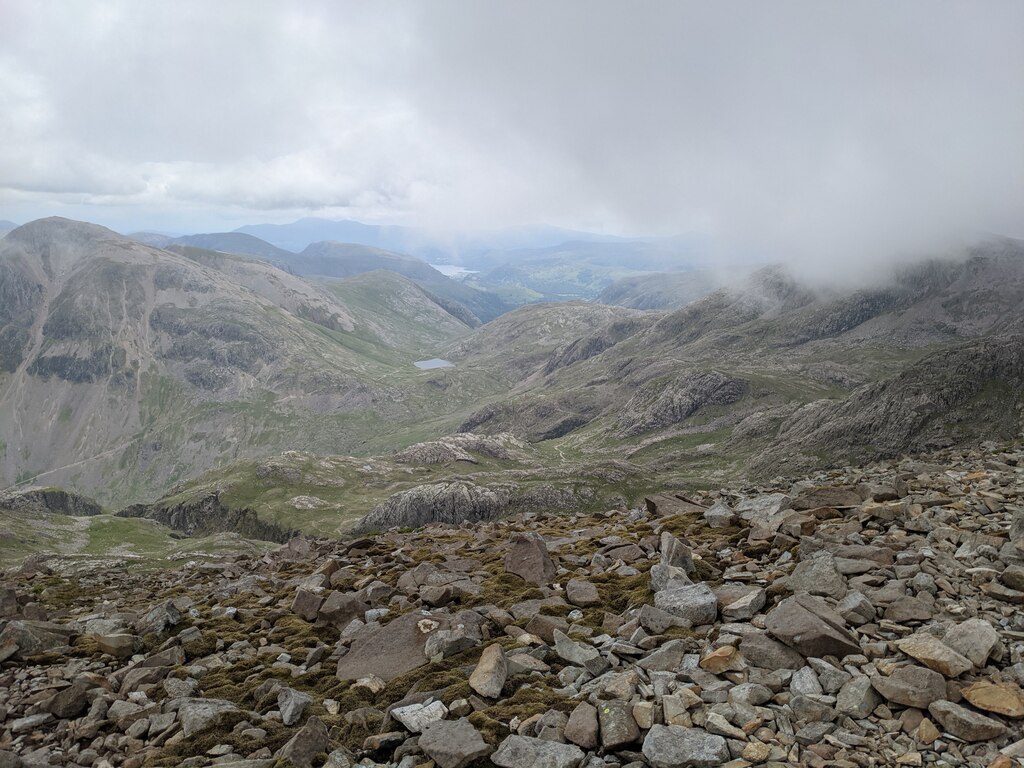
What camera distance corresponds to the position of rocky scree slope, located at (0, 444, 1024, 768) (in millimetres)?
11469

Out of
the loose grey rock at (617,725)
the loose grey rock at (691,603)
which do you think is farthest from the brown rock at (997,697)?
the loose grey rock at (617,725)

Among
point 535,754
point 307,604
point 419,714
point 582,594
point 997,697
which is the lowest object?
point 307,604

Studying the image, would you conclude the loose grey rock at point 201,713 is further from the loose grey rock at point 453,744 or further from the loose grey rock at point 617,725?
the loose grey rock at point 617,725

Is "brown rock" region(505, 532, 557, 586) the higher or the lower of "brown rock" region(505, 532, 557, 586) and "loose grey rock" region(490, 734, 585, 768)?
the lower

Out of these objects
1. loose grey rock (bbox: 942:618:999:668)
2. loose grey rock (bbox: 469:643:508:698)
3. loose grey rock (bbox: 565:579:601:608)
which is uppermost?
Answer: loose grey rock (bbox: 942:618:999:668)

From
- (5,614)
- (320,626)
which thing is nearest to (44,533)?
(5,614)

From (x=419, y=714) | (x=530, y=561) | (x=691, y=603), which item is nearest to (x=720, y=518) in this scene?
(x=530, y=561)

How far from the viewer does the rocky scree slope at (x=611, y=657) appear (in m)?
11.5

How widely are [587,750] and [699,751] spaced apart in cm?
236

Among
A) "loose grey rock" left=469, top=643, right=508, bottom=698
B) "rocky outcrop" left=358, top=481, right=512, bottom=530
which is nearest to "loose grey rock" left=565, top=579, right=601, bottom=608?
"loose grey rock" left=469, top=643, right=508, bottom=698

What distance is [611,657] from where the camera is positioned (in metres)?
15.3

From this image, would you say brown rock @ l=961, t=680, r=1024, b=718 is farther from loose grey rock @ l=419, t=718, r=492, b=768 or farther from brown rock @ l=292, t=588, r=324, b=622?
brown rock @ l=292, t=588, r=324, b=622

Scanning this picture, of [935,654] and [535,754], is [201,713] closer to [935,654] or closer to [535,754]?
[535,754]

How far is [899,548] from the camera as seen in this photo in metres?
18.5
